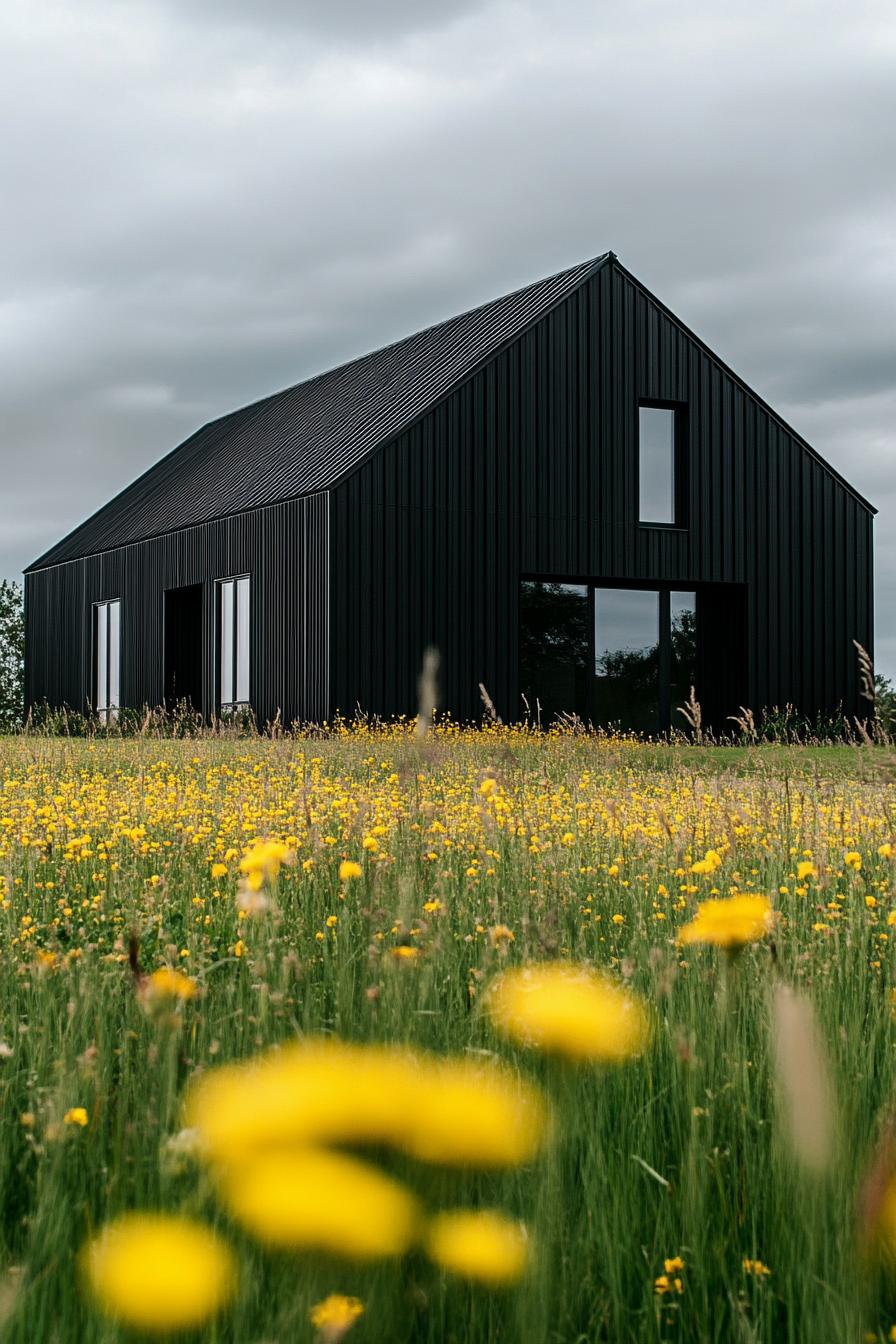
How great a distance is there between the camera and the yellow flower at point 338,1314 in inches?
36.9

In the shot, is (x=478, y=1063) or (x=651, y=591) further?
(x=651, y=591)

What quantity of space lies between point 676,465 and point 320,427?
243 inches

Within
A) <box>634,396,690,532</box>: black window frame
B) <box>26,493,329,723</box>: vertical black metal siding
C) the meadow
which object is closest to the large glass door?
<box>634,396,690,532</box>: black window frame

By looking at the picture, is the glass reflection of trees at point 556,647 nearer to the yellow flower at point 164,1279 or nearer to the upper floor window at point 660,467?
the upper floor window at point 660,467

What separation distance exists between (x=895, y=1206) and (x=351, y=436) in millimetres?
19732

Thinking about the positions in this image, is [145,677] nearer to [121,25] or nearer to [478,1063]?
[121,25]

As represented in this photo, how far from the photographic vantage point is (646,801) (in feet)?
26.4

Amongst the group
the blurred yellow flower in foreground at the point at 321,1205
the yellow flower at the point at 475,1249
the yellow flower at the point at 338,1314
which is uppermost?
the blurred yellow flower in foreground at the point at 321,1205

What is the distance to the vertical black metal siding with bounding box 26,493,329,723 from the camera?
61.3 ft

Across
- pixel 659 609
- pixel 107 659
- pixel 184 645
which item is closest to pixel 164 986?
pixel 659 609

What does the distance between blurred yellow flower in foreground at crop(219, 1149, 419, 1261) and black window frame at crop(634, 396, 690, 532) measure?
20180 millimetres

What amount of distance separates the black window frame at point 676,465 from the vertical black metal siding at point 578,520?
0.11 metres

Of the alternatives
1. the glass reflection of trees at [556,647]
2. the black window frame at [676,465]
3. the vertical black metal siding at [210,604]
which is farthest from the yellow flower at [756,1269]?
the black window frame at [676,465]

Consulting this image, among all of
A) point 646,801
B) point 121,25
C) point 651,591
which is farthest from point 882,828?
point 651,591
